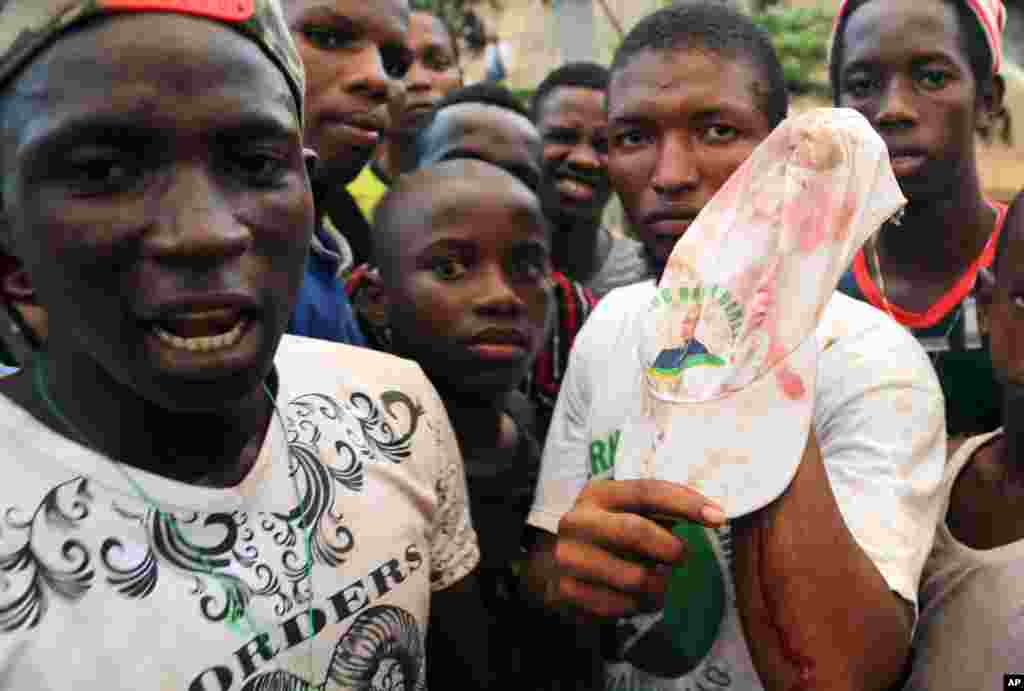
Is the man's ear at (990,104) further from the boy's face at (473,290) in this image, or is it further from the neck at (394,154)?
the neck at (394,154)

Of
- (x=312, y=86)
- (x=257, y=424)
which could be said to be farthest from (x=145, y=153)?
(x=312, y=86)

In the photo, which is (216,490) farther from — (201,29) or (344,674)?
(201,29)

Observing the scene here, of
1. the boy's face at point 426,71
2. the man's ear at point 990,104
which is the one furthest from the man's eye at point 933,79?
the boy's face at point 426,71

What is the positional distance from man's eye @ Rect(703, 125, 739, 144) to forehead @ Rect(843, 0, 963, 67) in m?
0.77

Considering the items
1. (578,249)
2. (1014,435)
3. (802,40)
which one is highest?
(1014,435)

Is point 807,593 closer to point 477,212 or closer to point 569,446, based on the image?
point 569,446

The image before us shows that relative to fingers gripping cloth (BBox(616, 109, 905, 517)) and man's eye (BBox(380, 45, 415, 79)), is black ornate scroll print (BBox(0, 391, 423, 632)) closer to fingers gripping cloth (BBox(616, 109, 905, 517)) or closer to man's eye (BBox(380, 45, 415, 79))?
fingers gripping cloth (BBox(616, 109, 905, 517))

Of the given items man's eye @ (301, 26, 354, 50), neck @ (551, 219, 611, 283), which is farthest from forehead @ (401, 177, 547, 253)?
neck @ (551, 219, 611, 283)

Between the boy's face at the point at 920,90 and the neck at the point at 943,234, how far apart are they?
0.14ft

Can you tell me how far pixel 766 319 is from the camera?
1.24 meters

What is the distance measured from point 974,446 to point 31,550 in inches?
61.9

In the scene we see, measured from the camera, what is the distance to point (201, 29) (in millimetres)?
1236

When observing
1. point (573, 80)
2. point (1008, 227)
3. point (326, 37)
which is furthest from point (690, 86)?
point (573, 80)

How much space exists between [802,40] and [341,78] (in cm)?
880
